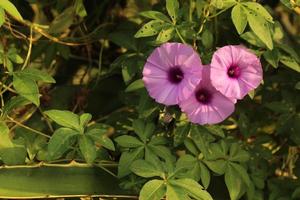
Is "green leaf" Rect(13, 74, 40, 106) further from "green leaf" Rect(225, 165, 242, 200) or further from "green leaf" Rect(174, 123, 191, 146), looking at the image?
"green leaf" Rect(225, 165, 242, 200)

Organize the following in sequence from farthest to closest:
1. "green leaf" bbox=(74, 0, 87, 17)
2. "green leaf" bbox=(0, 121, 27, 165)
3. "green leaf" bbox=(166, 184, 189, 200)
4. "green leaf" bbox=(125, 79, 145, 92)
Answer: "green leaf" bbox=(74, 0, 87, 17), "green leaf" bbox=(125, 79, 145, 92), "green leaf" bbox=(0, 121, 27, 165), "green leaf" bbox=(166, 184, 189, 200)

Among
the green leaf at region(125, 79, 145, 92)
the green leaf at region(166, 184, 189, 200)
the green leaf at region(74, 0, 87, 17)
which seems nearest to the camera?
the green leaf at region(166, 184, 189, 200)

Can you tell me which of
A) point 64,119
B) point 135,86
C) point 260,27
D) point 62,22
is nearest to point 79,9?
point 62,22

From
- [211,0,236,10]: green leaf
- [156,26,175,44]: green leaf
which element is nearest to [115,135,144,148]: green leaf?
[156,26,175,44]: green leaf

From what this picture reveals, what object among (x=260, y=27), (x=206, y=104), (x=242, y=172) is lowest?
(x=242, y=172)

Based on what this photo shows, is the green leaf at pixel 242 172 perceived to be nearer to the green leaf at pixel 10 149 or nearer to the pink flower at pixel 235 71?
the pink flower at pixel 235 71

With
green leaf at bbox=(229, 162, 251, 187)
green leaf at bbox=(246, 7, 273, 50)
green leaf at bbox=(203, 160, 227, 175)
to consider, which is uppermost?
green leaf at bbox=(246, 7, 273, 50)

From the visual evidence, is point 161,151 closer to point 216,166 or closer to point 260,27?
point 216,166

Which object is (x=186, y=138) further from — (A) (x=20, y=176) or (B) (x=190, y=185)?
(A) (x=20, y=176)
